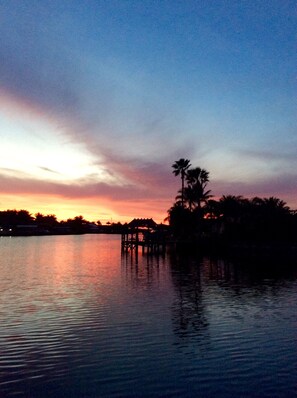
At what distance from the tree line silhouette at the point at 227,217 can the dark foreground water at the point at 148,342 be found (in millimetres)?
36364

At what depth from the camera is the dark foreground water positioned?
11664 mm

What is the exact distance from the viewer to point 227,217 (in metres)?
87.7

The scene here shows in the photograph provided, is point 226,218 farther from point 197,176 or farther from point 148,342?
point 148,342

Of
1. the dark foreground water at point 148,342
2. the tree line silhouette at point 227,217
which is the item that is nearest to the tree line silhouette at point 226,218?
the tree line silhouette at point 227,217

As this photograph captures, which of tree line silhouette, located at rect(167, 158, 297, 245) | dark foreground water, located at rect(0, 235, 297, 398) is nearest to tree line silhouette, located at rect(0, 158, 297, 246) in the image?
tree line silhouette, located at rect(167, 158, 297, 245)

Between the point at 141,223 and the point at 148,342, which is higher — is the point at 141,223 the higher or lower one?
the higher one

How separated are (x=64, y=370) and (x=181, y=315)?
9395mm

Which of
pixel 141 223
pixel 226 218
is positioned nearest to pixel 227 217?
pixel 226 218

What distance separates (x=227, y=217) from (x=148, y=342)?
242 feet

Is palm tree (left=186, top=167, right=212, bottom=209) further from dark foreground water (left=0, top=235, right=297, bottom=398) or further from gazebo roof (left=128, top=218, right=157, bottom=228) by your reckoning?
dark foreground water (left=0, top=235, right=297, bottom=398)

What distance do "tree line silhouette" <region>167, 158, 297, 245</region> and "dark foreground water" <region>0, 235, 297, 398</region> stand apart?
3636 centimetres

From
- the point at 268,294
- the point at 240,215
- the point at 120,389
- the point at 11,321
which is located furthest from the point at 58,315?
the point at 240,215

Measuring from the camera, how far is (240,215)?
78.4m

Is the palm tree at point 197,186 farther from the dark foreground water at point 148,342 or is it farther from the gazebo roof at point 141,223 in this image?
the dark foreground water at point 148,342
